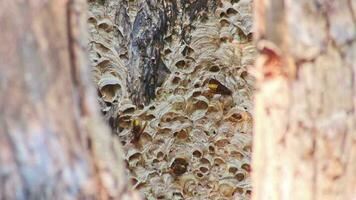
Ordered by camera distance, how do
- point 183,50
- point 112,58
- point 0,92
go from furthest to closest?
1. point 183,50
2. point 112,58
3. point 0,92

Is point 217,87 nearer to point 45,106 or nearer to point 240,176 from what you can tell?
point 240,176

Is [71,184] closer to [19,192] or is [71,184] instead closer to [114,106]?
[19,192]

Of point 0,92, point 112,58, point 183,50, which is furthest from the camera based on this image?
point 183,50

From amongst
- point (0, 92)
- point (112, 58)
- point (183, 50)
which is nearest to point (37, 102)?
point (0, 92)

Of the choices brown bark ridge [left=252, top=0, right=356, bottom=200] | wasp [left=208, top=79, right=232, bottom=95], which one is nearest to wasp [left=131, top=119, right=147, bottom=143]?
wasp [left=208, top=79, right=232, bottom=95]

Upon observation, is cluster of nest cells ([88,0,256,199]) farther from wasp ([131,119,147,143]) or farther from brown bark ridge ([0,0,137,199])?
brown bark ridge ([0,0,137,199])

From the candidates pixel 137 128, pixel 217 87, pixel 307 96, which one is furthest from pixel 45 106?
pixel 217 87

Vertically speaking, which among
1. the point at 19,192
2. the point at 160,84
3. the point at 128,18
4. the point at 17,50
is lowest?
the point at 19,192

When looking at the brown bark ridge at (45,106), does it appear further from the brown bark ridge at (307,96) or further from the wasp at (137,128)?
the wasp at (137,128)
